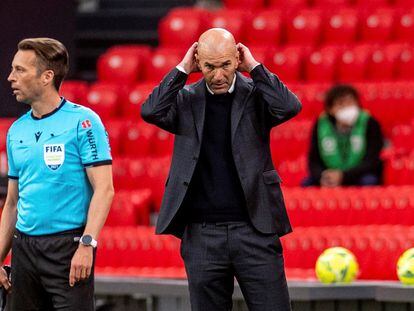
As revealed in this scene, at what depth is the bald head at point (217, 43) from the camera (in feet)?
14.6

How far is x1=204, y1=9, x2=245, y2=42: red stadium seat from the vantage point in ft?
33.4

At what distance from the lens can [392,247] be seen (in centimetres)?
663

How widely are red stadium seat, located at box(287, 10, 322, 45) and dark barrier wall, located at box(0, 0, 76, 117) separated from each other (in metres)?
1.96

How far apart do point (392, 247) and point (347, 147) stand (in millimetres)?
1629

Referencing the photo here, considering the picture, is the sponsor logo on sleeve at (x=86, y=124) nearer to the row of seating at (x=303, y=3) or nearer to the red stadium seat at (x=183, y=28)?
the red stadium seat at (x=183, y=28)

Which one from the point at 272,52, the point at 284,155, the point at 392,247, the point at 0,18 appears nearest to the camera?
the point at 392,247

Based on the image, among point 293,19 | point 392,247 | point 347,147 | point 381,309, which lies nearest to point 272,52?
point 293,19

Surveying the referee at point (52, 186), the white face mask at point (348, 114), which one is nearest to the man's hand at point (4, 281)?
the referee at point (52, 186)

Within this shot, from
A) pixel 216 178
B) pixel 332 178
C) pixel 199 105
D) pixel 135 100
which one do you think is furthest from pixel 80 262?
pixel 135 100

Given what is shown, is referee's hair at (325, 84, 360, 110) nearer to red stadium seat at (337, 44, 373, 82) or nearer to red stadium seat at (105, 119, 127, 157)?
red stadium seat at (337, 44, 373, 82)

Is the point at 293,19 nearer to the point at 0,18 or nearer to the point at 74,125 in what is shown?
the point at 0,18

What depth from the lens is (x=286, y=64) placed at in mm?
9727

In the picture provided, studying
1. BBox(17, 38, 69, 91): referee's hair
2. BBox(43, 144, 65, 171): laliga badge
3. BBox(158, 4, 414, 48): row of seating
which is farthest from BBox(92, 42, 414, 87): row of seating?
BBox(43, 144, 65, 171): laliga badge

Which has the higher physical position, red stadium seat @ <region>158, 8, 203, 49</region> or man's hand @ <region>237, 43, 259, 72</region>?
red stadium seat @ <region>158, 8, 203, 49</region>
